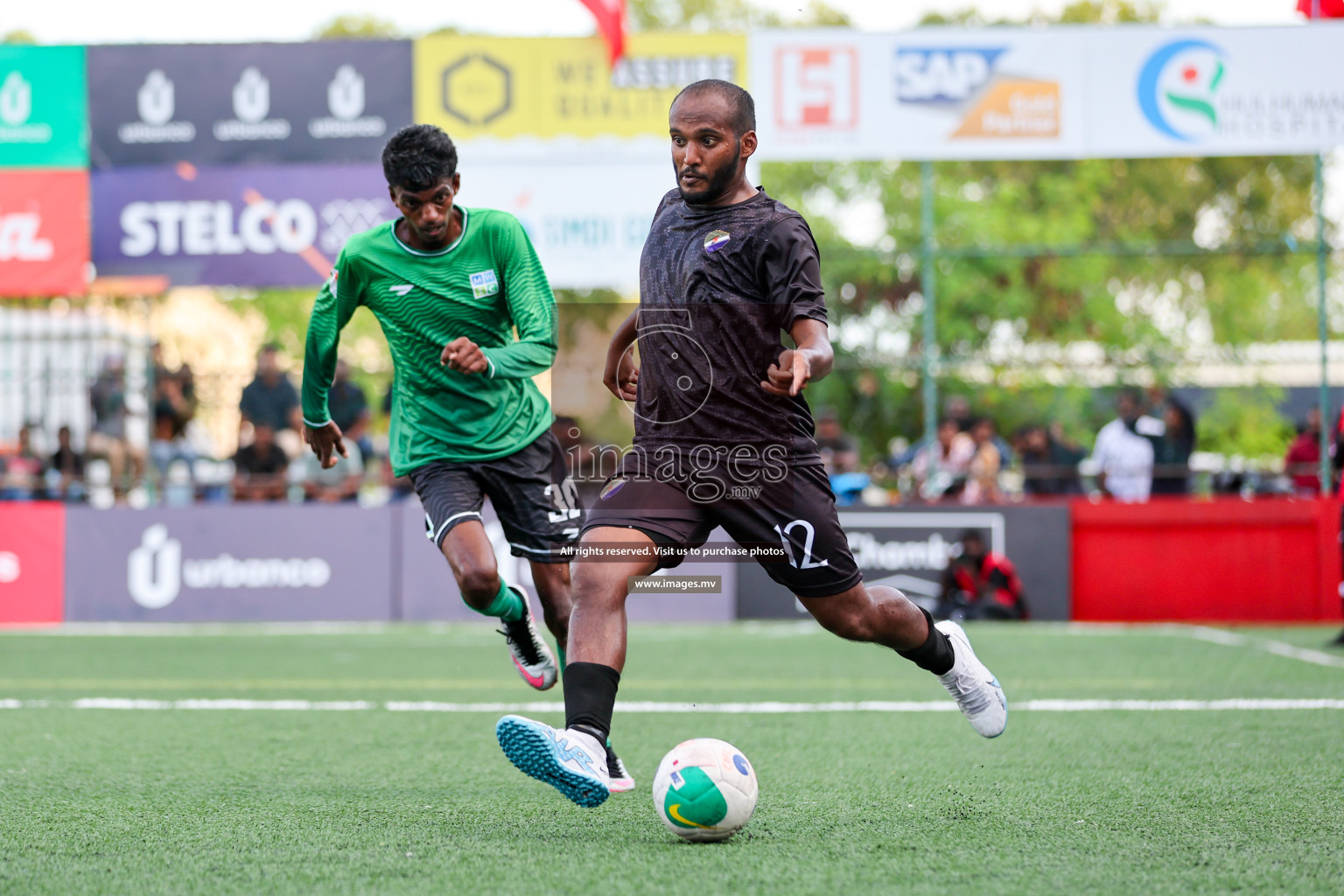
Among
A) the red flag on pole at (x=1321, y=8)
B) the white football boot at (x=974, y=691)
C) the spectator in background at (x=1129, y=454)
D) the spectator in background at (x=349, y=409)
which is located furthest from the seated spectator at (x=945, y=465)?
the white football boot at (x=974, y=691)

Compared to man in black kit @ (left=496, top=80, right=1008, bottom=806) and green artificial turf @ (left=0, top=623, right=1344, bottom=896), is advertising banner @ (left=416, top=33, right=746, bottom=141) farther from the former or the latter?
man in black kit @ (left=496, top=80, right=1008, bottom=806)

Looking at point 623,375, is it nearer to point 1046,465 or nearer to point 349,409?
point 349,409

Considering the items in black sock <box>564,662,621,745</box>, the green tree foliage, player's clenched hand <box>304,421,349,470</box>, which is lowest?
black sock <box>564,662,621,745</box>

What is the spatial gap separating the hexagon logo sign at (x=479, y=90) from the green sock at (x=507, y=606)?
8.73 metres

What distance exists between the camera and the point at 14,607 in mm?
14078

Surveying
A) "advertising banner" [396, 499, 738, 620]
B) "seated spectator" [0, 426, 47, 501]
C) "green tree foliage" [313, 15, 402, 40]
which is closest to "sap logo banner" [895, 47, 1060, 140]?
"advertising banner" [396, 499, 738, 620]

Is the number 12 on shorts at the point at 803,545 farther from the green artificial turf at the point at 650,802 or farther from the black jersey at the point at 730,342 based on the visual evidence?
the green artificial turf at the point at 650,802

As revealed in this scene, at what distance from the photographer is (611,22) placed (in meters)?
13.5

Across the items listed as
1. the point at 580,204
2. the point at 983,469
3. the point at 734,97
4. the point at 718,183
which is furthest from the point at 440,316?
the point at 983,469

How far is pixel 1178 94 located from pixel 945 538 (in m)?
4.67

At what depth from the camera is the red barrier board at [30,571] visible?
46.2 feet

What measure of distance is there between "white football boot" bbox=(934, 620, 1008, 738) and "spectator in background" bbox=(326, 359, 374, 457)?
9.54 metres

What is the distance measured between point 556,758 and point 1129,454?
12.0 meters

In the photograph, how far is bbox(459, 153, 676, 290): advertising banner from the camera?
44.8 feet
